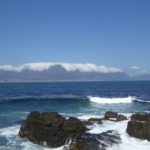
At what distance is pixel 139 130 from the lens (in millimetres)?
24766

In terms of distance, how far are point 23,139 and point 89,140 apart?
5.66 m

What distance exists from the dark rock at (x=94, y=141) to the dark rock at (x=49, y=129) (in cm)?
140

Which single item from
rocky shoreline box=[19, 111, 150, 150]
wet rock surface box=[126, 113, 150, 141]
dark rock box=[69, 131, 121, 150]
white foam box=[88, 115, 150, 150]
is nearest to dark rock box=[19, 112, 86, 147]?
rocky shoreline box=[19, 111, 150, 150]

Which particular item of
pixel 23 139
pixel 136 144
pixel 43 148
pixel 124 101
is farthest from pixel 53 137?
pixel 124 101

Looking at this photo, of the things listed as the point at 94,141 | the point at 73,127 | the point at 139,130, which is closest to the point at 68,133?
the point at 73,127

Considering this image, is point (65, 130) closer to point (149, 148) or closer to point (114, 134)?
point (114, 134)

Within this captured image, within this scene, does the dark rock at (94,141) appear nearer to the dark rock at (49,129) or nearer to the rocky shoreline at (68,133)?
the rocky shoreline at (68,133)

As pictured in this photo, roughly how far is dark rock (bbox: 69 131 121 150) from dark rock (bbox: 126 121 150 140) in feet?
3.67

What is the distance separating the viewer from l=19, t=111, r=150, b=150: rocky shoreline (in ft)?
74.7

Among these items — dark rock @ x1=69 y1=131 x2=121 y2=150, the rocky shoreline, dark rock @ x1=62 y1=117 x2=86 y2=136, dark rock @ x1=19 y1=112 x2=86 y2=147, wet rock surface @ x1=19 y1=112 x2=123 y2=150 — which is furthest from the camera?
dark rock @ x1=62 y1=117 x2=86 y2=136

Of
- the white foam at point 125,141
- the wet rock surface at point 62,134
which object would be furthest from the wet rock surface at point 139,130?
the wet rock surface at point 62,134

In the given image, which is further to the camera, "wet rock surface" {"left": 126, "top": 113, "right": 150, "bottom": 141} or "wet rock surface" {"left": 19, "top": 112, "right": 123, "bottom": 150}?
"wet rock surface" {"left": 126, "top": 113, "right": 150, "bottom": 141}

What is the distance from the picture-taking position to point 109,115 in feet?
112

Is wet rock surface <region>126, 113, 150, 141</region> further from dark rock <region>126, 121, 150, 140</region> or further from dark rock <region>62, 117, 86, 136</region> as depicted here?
dark rock <region>62, 117, 86, 136</region>
